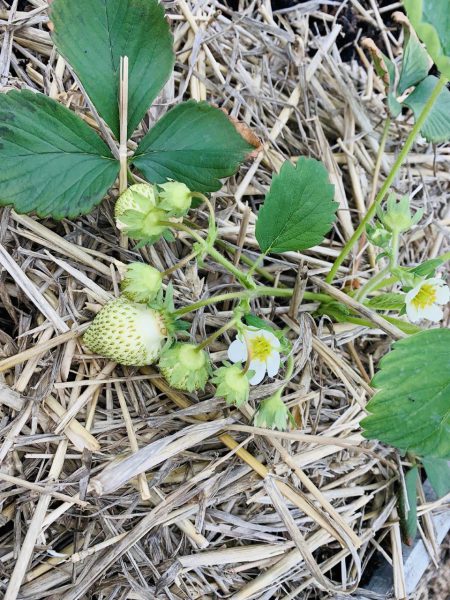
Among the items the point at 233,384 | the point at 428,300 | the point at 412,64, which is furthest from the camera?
the point at 412,64

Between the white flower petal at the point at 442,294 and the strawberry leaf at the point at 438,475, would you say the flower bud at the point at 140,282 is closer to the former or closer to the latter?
the white flower petal at the point at 442,294

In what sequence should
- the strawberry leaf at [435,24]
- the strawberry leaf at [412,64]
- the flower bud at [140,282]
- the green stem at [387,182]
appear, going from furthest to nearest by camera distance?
the strawberry leaf at [412,64] → the green stem at [387,182] → the flower bud at [140,282] → the strawberry leaf at [435,24]

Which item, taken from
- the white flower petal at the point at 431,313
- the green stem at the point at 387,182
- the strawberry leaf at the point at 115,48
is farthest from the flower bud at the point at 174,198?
the white flower petal at the point at 431,313

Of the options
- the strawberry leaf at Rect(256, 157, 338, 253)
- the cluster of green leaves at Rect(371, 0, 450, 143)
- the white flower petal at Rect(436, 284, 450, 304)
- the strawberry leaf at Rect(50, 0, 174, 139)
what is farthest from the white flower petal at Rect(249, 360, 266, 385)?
the cluster of green leaves at Rect(371, 0, 450, 143)

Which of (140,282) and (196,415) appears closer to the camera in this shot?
(140,282)

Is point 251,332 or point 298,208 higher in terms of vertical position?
point 298,208

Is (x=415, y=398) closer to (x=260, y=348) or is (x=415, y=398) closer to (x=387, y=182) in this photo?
(x=260, y=348)

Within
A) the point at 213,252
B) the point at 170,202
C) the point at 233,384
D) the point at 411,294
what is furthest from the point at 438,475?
the point at 170,202
